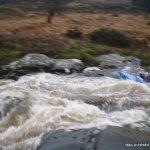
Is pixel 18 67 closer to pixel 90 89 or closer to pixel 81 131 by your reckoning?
pixel 90 89

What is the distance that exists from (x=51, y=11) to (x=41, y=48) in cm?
1444

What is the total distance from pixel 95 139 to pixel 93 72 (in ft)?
26.1

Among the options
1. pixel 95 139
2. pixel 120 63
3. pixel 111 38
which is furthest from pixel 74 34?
pixel 95 139

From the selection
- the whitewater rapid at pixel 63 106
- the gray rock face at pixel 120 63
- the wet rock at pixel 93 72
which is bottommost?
the gray rock face at pixel 120 63

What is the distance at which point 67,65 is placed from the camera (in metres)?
17.9

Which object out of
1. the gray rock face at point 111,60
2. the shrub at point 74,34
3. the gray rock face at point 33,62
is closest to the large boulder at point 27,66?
the gray rock face at point 33,62

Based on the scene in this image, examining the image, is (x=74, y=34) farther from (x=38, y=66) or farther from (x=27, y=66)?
(x=27, y=66)

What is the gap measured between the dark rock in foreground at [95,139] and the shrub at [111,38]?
14.7 m

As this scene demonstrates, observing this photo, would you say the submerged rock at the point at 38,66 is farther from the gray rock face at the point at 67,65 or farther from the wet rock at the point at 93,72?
the wet rock at the point at 93,72

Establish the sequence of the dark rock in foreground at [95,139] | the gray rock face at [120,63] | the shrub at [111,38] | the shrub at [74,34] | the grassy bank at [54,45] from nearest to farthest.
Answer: the dark rock in foreground at [95,139]
the gray rock face at [120,63]
the grassy bank at [54,45]
the shrub at [111,38]
the shrub at [74,34]

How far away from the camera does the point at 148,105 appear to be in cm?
1257

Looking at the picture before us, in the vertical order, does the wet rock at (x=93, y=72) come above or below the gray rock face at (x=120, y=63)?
above

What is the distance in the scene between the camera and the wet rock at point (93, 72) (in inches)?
667

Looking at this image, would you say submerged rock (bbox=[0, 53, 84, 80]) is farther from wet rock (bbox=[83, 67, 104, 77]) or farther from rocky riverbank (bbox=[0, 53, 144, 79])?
wet rock (bbox=[83, 67, 104, 77])
